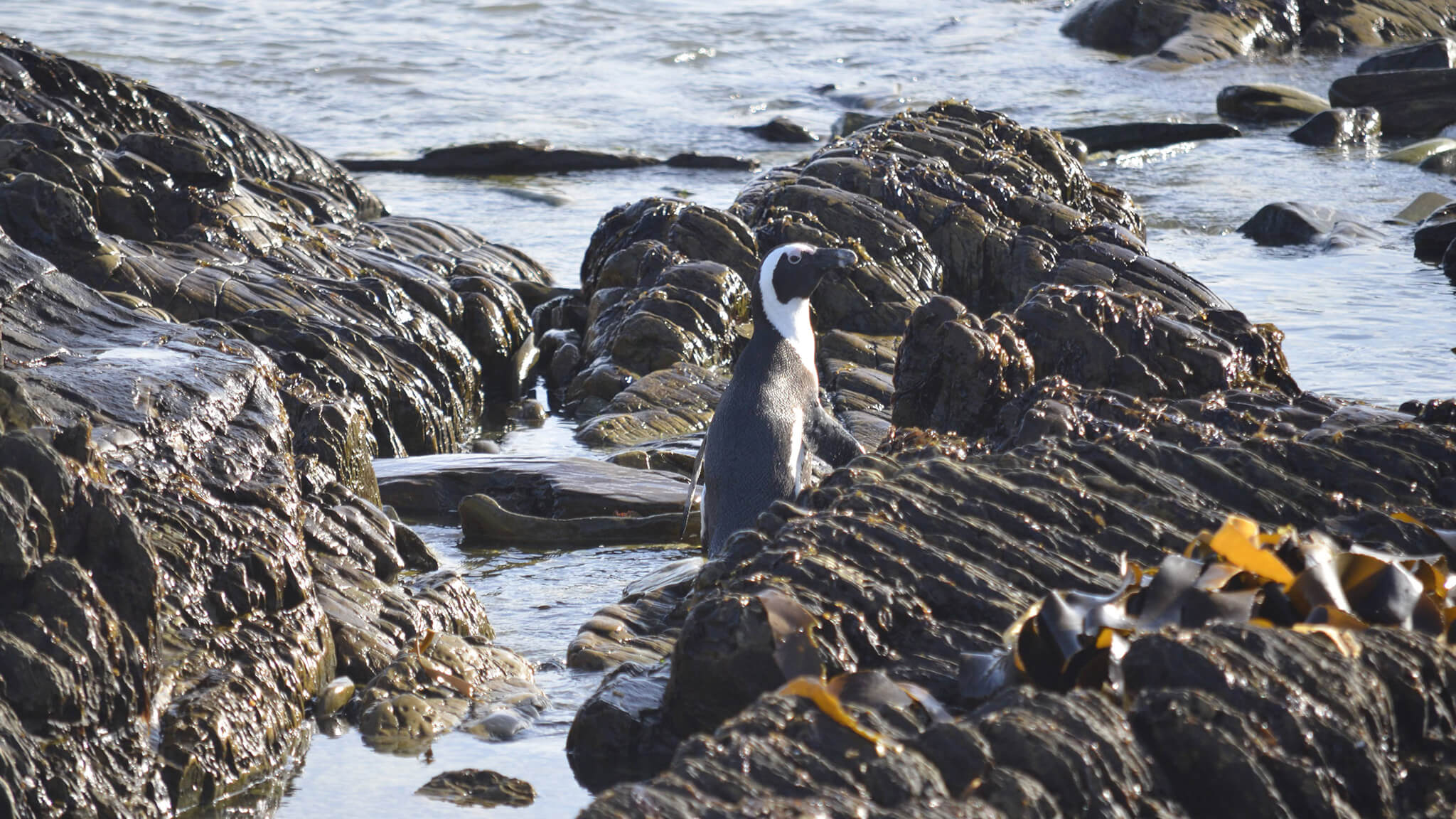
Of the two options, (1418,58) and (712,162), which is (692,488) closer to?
(712,162)

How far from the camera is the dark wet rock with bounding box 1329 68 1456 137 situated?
17078mm

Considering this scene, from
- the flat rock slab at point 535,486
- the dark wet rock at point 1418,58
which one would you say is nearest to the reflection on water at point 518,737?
the flat rock slab at point 535,486

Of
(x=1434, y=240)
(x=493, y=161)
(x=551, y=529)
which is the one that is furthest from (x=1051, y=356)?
(x=493, y=161)

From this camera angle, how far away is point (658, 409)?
8352mm

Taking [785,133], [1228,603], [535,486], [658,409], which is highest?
[1228,603]

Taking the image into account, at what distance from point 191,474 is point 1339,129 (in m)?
14.8

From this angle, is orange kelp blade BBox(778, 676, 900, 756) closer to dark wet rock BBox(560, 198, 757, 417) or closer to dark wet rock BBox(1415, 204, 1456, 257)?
dark wet rock BBox(560, 198, 757, 417)

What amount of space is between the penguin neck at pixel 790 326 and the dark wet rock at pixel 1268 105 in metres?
13.1

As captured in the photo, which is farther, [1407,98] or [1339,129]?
[1407,98]

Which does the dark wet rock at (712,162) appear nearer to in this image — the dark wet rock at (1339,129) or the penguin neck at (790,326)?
the dark wet rock at (1339,129)

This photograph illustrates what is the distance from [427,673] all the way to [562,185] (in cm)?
1084

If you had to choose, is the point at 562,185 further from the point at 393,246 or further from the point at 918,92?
the point at 918,92

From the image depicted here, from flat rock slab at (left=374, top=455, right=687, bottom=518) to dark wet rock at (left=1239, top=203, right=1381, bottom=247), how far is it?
7371 mm

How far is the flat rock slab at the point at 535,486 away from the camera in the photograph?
6.72m
